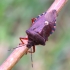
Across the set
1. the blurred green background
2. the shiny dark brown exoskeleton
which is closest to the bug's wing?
the shiny dark brown exoskeleton

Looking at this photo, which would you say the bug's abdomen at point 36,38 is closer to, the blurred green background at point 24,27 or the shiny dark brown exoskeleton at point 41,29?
the shiny dark brown exoskeleton at point 41,29

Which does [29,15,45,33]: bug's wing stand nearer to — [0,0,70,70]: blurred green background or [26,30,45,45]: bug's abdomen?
[26,30,45,45]: bug's abdomen

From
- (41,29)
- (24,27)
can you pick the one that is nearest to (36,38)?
(41,29)

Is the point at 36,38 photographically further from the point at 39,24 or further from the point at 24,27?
the point at 24,27

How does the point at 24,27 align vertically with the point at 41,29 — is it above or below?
above

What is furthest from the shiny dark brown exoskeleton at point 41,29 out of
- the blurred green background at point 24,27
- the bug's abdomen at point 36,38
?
the blurred green background at point 24,27

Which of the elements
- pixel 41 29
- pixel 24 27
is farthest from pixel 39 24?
pixel 24 27

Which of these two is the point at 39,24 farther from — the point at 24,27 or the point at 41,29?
the point at 24,27

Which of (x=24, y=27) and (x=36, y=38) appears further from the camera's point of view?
(x=24, y=27)

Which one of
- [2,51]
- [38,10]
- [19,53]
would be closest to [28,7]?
[38,10]
